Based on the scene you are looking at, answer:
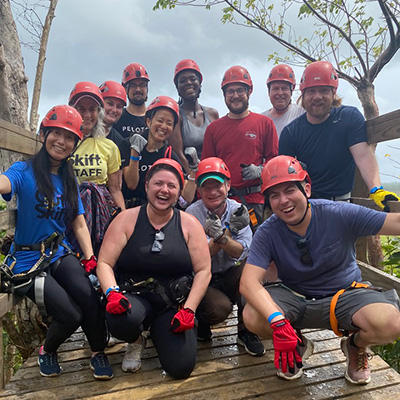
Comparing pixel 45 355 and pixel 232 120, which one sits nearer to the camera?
pixel 45 355

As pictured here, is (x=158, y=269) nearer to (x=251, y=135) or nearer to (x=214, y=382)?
(x=214, y=382)

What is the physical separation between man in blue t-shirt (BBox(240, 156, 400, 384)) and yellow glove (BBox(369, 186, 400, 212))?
370mm

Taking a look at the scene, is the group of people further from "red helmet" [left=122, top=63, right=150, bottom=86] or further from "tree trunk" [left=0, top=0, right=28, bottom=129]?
"tree trunk" [left=0, top=0, right=28, bottom=129]

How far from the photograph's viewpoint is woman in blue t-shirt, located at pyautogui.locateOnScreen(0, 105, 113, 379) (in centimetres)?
305

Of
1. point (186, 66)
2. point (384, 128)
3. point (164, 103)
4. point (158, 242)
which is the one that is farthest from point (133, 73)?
point (384, 128)

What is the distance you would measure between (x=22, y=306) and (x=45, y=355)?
185 cm

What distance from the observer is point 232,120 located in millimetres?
4645

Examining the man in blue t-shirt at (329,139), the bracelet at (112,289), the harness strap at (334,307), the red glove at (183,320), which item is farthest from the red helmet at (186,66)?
the harness strap at (334,307)

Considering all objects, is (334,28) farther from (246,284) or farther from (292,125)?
(246,284)

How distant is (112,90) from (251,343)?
358cm

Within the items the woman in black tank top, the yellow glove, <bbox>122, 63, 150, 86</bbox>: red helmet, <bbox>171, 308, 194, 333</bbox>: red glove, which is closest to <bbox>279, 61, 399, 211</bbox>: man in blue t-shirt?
the yellow glove

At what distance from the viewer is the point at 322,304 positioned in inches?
116

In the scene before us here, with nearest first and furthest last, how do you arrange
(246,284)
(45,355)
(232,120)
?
(246,284), (45,355), (232,120)

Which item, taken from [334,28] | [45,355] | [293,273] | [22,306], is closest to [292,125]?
[293,273]
